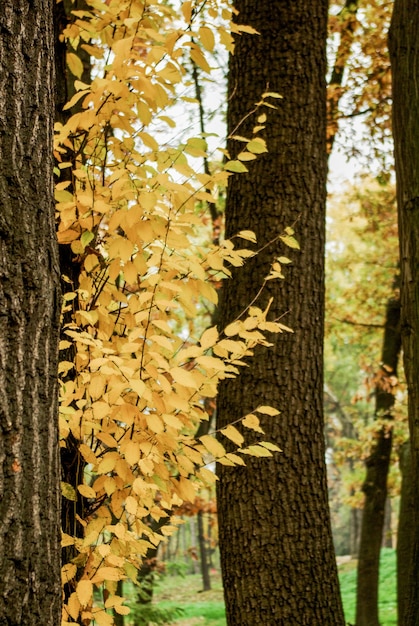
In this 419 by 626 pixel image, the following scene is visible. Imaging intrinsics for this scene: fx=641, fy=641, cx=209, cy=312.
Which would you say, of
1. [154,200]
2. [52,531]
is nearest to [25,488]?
[52,531]

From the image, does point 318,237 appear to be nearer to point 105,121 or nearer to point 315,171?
point 315,171

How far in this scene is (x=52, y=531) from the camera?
5.04 ft

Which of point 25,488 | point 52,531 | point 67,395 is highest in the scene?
point 67,395

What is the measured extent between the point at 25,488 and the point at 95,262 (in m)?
1.09

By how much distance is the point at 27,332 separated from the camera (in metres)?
1.51

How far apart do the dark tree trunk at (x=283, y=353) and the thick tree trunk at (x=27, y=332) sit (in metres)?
1.62

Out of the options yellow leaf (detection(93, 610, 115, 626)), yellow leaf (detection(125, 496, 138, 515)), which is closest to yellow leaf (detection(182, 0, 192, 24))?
yellow leaf (detection(125, 496, 138, 515))

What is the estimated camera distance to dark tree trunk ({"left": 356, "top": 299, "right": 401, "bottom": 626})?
338 inches

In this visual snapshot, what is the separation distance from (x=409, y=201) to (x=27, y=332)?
2.22 meters

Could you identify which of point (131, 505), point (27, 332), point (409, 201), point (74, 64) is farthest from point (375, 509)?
point (27, 332)

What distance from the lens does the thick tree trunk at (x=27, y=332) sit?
4.68 ft

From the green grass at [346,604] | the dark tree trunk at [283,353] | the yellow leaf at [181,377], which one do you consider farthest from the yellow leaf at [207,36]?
the green grass at [346,604]

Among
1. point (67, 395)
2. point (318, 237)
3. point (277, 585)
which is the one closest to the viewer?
point (67, 395)

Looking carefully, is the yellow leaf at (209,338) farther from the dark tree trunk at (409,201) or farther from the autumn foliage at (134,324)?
the dark tree trunk at (409,201)
